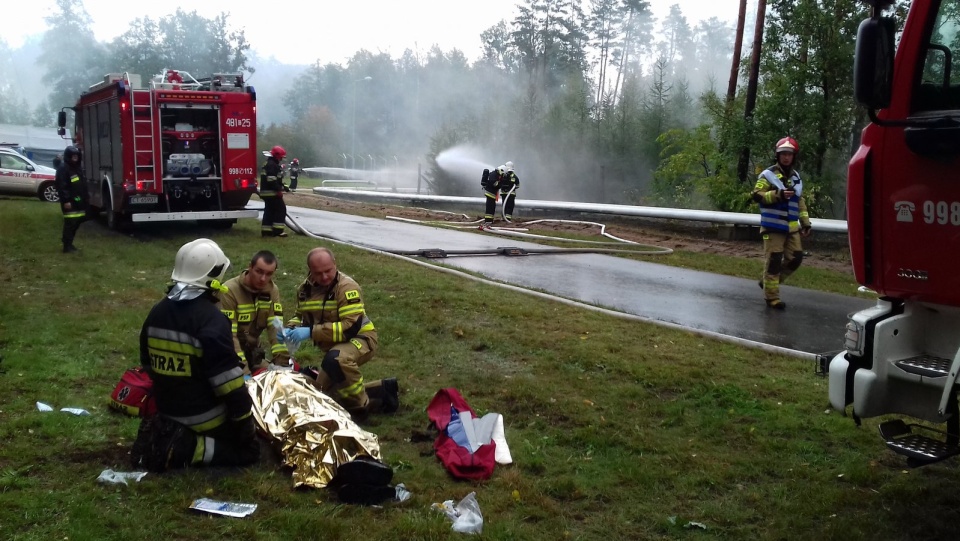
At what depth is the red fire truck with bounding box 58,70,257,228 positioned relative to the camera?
46.1 ft

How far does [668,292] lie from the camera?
10.3 metres

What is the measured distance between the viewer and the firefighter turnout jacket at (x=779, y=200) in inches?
344

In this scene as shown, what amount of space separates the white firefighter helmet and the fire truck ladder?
10.7 metres

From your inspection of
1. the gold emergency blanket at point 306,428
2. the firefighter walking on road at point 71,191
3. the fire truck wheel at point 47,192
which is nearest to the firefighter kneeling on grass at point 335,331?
the gold emergency blanket at point 306,428

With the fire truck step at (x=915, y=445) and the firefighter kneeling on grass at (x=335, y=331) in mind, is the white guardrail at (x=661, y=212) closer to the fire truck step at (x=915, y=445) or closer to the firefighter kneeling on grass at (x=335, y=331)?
the fire truck step at (x=915, y=445)

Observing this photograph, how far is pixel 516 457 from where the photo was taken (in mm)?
4992

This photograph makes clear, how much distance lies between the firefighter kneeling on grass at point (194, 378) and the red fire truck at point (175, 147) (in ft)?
33.8

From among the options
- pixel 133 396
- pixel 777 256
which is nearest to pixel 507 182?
pixel 777 256

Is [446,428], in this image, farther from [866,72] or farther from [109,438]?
[866,72]

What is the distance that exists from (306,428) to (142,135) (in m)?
10.9

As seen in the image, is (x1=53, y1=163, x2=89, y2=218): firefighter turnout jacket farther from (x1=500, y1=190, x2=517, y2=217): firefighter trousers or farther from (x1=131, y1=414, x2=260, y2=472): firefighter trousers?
(x1=500, y1=190, x2=517, y2=217): firefighter trousers

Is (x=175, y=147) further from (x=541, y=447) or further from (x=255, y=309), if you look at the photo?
(x=541, y=447)

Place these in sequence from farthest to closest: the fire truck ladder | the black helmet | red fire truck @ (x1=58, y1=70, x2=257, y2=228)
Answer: red fire truck @ (x1=58, y1=70, x2=257, y2=228) < the fire truck ladder < the black helmet

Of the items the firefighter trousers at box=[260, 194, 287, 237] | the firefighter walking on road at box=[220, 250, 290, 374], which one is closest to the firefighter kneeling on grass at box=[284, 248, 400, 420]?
the firefighter walking on road at box=[220, 250, 290, 374]
